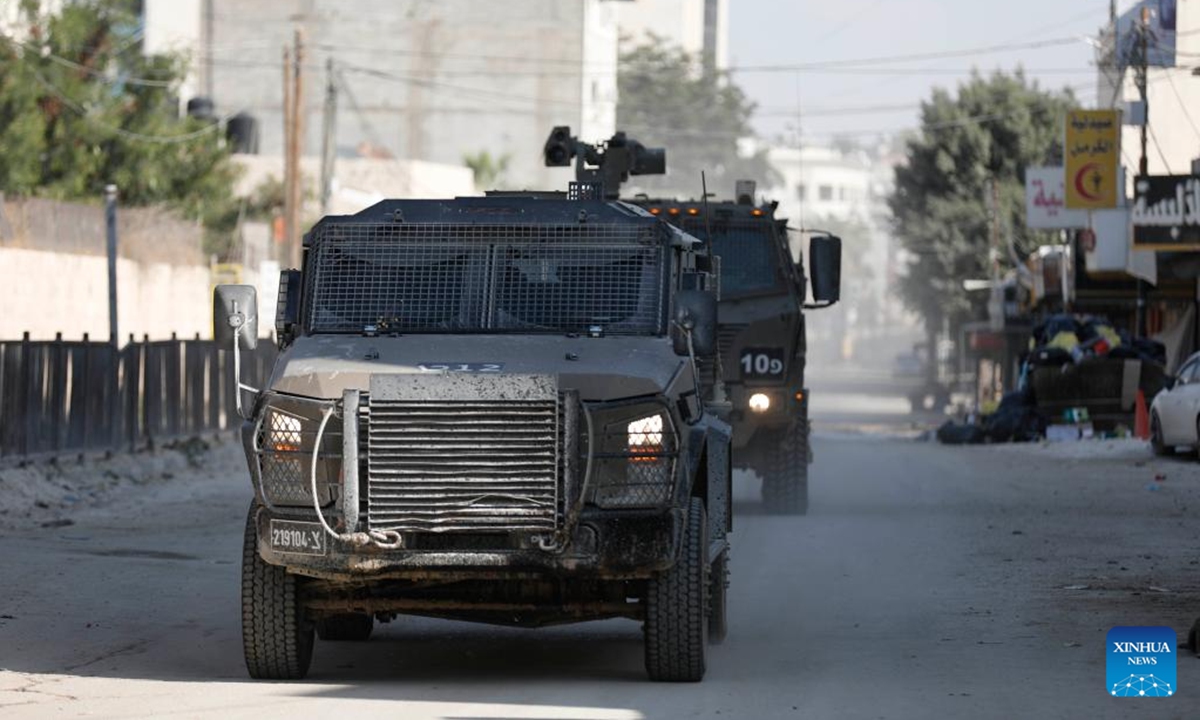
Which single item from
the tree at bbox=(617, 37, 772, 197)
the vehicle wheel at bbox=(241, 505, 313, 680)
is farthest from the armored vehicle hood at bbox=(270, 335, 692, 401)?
the tree at bbox=(617, 37, 772, 197)

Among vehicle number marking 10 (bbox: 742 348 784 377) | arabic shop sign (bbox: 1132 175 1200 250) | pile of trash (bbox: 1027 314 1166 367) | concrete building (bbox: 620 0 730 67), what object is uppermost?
concrete building (bbox: 620 0 730 67)

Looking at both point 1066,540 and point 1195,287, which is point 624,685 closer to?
point 1066,540

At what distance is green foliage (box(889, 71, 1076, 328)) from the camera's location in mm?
74938

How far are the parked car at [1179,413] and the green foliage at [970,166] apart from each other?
134ft

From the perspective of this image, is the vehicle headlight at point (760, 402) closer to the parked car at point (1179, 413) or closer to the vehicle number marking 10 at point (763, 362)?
the vehicle number marking 10 at point (763, 362)

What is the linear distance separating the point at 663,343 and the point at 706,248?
5.74 feet

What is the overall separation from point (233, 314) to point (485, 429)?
1730 mm

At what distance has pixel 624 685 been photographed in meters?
11.0

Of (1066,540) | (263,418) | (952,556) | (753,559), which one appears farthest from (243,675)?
(1066,540)

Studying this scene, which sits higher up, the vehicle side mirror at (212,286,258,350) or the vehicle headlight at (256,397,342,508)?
the vehicle side mirror at (212,286,258,350)

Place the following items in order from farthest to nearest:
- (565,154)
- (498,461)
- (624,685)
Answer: (565,154)
(624,685)
(498,461)

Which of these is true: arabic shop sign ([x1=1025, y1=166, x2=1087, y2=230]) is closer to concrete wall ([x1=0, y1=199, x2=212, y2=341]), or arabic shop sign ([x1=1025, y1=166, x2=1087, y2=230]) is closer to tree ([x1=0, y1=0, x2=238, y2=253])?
tree ([x1=0, y1=0, x2=238, y2=253])

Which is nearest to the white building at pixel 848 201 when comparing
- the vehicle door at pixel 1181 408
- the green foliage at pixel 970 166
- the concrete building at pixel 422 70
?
the concrete building at pixel 422 70

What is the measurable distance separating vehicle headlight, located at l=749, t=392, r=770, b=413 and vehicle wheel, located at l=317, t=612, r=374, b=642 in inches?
325
